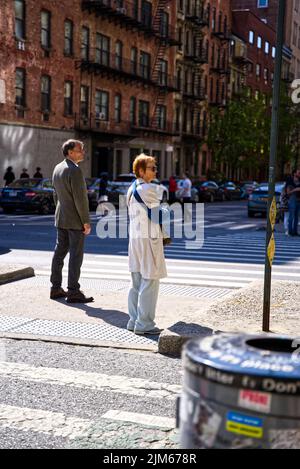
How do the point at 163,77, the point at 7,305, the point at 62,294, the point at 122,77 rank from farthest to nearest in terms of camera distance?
the point at 163,77, the point at 122,77, the point at 62,294, the point at 7,305

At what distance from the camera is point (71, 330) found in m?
7.45

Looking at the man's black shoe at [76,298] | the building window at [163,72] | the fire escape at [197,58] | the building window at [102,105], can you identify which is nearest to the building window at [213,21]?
the fire escape at [197,58]

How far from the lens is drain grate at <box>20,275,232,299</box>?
9.95 m

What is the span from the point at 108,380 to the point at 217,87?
2460 inches

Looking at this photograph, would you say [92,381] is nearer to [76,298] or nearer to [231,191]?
[76,298]

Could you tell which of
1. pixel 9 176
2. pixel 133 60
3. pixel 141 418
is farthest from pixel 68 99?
pixel 141 418

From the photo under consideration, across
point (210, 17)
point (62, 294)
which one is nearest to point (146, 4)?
point (210, 17)

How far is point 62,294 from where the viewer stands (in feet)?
30.7

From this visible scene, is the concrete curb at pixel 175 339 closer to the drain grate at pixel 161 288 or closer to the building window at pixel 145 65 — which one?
the drain grate at pixel 161 288

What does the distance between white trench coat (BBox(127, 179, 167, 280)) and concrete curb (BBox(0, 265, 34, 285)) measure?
11.6 ft

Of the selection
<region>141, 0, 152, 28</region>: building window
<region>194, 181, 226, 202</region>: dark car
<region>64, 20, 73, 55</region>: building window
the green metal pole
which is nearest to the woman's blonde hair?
the green metal pole

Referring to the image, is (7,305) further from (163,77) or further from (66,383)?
(163,77)
